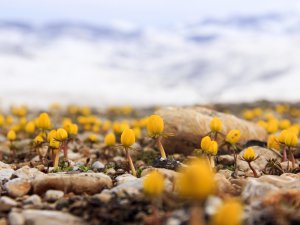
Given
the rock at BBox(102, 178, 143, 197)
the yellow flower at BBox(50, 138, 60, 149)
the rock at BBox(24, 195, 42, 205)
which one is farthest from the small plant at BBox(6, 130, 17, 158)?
the rock at BBox(102, 178, 143, 197)

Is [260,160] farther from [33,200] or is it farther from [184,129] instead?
[33,200]

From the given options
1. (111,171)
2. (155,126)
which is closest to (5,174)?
(111,171)

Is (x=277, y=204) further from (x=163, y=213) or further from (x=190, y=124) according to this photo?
(x=190, y=124)

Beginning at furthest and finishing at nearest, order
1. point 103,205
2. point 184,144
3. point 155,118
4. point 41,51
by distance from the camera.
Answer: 1. point 41,51
2. point 184,144
3. point 155,118
4. point 103,205

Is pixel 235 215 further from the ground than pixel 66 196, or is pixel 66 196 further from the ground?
pixel 235 215

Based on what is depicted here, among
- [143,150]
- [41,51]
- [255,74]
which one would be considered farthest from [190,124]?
[41,51]

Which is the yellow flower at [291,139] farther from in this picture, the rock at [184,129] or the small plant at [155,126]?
the rock at [184,129]

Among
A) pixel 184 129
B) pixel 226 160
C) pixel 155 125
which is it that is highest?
pixel 155 125
